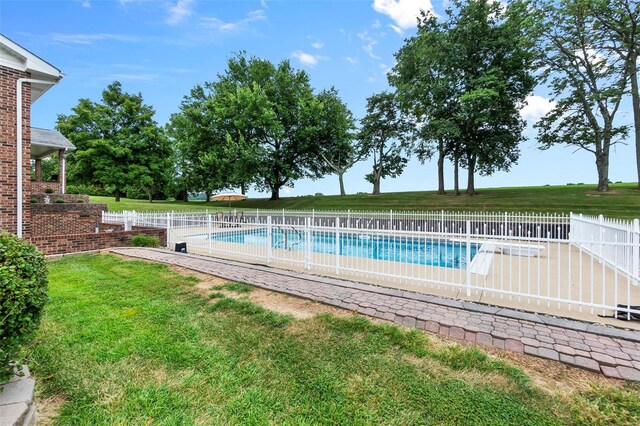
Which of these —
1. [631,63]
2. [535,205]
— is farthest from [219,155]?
[631,63]

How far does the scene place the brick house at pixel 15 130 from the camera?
7715 millimetres

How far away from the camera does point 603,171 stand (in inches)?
867

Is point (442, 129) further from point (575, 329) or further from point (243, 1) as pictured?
point (575, 329)

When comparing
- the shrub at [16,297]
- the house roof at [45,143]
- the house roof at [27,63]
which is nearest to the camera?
the shrub at [16,297]

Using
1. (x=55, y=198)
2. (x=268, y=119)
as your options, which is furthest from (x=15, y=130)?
(x=268, y=119)

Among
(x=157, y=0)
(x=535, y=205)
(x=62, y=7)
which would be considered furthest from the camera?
(x=535, y=205)

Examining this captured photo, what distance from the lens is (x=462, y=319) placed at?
12.1 ft

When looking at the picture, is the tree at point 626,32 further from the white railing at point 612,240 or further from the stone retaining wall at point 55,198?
the stone retaining wall at point 55,198

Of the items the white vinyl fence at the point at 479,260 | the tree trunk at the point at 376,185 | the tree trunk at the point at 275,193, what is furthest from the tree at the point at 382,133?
the white vinyl fence at the point at 479,260

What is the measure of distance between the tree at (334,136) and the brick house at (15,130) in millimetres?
23757

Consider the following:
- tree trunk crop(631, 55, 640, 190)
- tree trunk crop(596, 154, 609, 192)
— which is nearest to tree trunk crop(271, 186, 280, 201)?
tree trunk crop(596, 154, 609, 192)

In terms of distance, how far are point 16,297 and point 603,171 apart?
1216 inches

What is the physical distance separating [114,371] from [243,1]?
37.9 feet

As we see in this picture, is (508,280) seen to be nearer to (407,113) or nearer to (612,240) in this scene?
(612,240)
